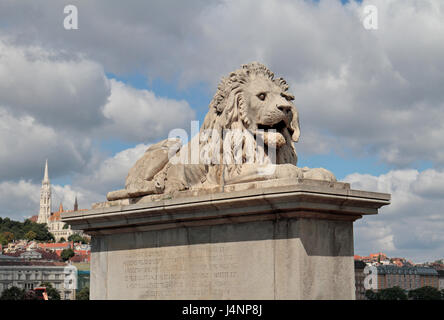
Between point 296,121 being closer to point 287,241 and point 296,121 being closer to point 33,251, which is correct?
point 287,241

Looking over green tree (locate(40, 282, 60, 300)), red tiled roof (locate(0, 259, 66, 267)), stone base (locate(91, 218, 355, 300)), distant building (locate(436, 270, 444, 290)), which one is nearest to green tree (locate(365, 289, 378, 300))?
distant building (locate(436, 270, 444, 290))

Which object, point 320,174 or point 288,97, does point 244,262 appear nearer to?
point 320,174

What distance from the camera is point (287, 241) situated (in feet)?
32.6

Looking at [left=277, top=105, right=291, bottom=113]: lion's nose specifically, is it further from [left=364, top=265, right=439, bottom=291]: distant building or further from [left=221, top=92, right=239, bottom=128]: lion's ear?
[left=364, top=265, right=439, bottom=291]: distant building

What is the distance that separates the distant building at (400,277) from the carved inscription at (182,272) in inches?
6069

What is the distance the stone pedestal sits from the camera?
32.3 ft

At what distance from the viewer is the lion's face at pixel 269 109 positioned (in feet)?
38.1

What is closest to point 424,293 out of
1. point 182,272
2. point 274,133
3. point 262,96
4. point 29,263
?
point 29,263

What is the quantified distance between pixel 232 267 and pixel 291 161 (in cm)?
227

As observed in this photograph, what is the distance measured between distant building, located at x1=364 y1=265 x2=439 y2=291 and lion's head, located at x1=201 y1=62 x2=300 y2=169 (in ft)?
505

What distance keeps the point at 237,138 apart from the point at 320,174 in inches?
66.5

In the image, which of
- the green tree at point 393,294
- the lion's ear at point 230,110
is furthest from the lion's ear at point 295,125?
the green tree at point 393,294
